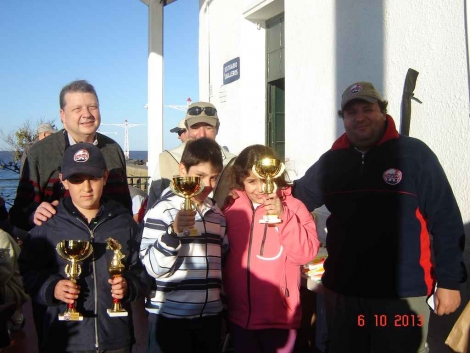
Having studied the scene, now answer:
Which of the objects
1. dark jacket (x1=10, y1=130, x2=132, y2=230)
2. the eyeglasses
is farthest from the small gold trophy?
the eyeglasses

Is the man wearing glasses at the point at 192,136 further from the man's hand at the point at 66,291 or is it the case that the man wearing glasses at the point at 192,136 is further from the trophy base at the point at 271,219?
the man's hand at the point at 66,291

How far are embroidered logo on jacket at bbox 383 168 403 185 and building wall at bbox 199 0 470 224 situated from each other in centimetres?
81

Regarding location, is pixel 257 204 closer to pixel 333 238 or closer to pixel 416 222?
pixel 333 238

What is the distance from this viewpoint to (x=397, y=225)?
271cm

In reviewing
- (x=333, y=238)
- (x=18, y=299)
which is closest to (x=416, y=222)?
(x=333, y=238)

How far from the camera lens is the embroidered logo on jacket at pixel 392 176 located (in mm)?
2732

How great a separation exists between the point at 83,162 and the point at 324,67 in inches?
120

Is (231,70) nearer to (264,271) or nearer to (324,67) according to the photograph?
(324,67)

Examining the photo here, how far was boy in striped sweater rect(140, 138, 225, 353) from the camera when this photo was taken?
2.60 metres

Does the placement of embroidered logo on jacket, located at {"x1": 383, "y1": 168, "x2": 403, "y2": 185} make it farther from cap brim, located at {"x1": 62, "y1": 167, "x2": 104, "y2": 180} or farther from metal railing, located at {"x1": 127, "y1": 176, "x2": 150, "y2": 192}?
metal railing, located at {"x1": 127, "y1": 176, "x2": 150, "y2": 192}

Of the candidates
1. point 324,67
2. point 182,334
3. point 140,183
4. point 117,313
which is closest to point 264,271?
point 182,334

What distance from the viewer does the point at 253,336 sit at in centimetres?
281

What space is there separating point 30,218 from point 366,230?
1925 millimetres
